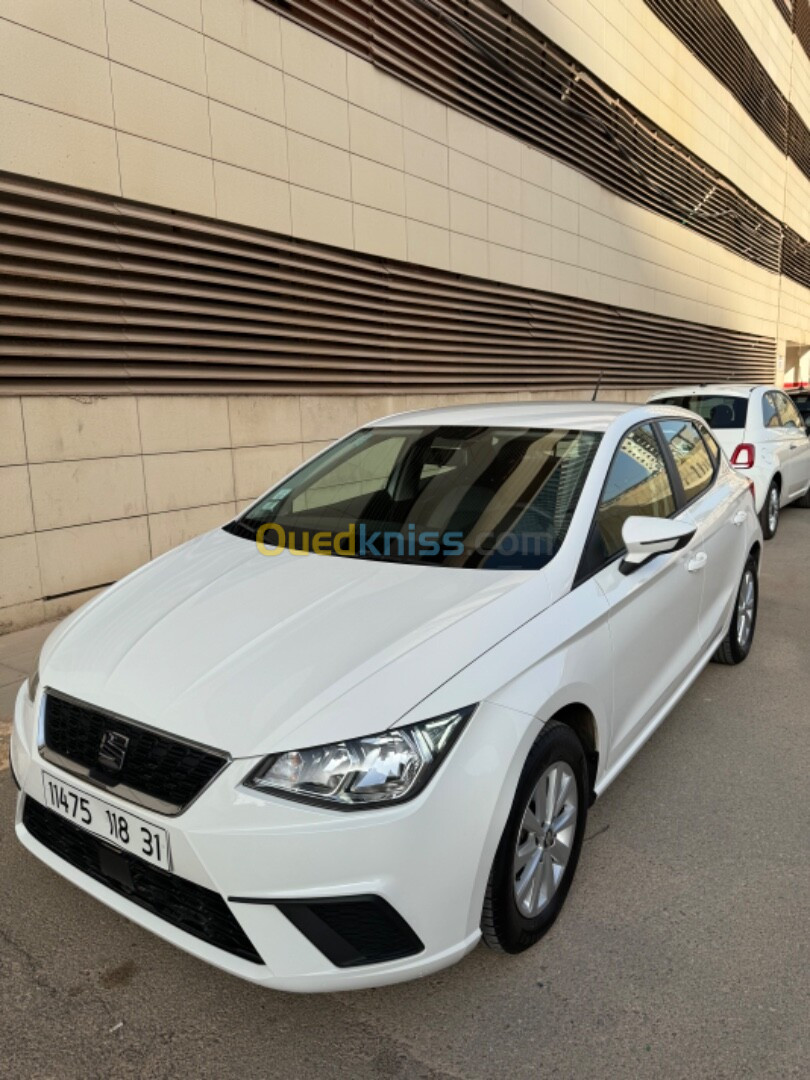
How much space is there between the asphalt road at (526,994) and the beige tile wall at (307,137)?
16.5ft

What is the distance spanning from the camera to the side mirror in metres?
2.74

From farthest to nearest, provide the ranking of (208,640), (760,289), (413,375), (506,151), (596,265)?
(760,289) < (596,265) < (506,151) < (413,375) < (208,640)

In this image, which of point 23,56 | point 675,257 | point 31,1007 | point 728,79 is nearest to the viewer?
point 31,1007

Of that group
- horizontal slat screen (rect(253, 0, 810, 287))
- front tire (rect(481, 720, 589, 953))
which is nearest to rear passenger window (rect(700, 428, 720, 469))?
front tire (rect(481, 720, 589, 953))

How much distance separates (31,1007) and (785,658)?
169 inches

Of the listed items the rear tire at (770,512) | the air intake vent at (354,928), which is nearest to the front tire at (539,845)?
the air intake vent at (354,928)

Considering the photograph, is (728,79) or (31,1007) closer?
(31,1007)

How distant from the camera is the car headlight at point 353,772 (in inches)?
→ 73.8

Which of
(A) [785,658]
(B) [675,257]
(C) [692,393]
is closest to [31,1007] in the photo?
(A) [785,658]

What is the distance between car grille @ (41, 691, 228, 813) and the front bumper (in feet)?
0.14

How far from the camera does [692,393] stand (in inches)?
330

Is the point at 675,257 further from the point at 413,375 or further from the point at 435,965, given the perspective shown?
the point at 435,965

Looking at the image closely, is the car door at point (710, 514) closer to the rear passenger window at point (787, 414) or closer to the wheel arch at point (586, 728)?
the wheel arch at point (586, 728)

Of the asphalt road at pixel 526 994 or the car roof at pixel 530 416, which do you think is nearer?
the asphalt road at pixel 526 994
